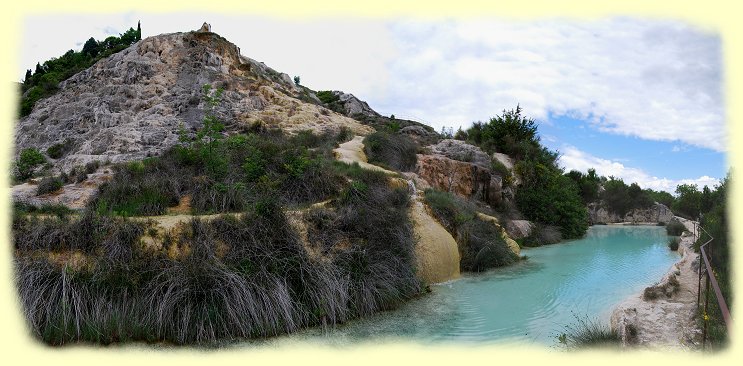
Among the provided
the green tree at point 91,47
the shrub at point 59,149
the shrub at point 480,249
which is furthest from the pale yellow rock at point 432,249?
the green tree at point 91,47

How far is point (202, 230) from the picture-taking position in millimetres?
6832

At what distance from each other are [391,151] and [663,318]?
40.1ft

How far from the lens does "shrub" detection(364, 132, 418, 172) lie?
55.5 ft

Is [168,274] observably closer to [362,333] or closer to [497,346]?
[362,333]

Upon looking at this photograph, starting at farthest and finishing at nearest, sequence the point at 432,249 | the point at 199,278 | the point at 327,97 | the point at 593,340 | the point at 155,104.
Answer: the point at 327,97
the point at 155,104
the point at 432,249
the point at 199,278
the point at 593,340

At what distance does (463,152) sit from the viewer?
22141mm

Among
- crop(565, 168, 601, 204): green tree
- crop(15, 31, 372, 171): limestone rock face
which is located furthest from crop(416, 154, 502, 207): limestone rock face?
crop(565, 168, 601, 204): green tree

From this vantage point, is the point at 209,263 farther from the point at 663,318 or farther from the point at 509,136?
the point at 509,136

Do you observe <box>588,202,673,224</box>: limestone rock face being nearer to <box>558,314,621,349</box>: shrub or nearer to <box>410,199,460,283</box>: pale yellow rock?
<box>410,199,460,283</box>: pale yellow rock

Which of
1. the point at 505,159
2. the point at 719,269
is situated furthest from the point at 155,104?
the point at 719,269

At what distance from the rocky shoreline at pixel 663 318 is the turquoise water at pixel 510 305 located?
64cm

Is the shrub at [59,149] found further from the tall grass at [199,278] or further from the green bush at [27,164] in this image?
the tall grass at [199,278]

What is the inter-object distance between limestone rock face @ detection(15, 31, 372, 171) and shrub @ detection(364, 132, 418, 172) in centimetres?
333

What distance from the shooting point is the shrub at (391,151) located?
16906 millimetres
